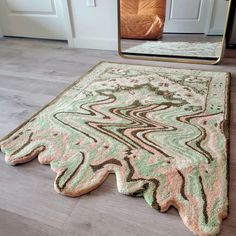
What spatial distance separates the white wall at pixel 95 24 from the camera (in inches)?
83.9

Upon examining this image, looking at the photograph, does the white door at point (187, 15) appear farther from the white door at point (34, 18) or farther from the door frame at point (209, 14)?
the white door at point (34, 18)

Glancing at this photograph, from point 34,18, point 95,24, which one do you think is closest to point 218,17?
point 95,24

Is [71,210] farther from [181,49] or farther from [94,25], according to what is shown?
[94,25]

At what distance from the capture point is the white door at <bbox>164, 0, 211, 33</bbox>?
1.76 meters

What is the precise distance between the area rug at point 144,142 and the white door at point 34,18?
1.33 m

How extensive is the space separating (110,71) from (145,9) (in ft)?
1.93

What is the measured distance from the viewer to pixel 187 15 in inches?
71.1

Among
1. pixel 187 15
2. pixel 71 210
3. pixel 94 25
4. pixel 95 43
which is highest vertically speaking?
pixel 187 15

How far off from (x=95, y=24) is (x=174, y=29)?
32.2 inches

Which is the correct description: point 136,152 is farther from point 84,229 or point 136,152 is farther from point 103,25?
point 103,25

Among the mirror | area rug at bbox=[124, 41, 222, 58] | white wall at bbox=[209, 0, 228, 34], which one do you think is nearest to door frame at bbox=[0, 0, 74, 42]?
the mirror

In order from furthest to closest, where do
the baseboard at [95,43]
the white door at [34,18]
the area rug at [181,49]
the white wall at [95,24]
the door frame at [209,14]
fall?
the white door at [34,18]
the baseboard at [95,43]
the white wall at [95,24]
the area rug at [181,49]
the door frame at [209,14]

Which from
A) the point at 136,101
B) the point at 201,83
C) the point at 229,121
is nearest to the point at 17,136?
the point at 136,101

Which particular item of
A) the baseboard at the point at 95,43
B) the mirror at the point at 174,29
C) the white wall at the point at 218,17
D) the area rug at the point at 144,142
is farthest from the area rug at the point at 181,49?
the area rug at the point at 144,142
